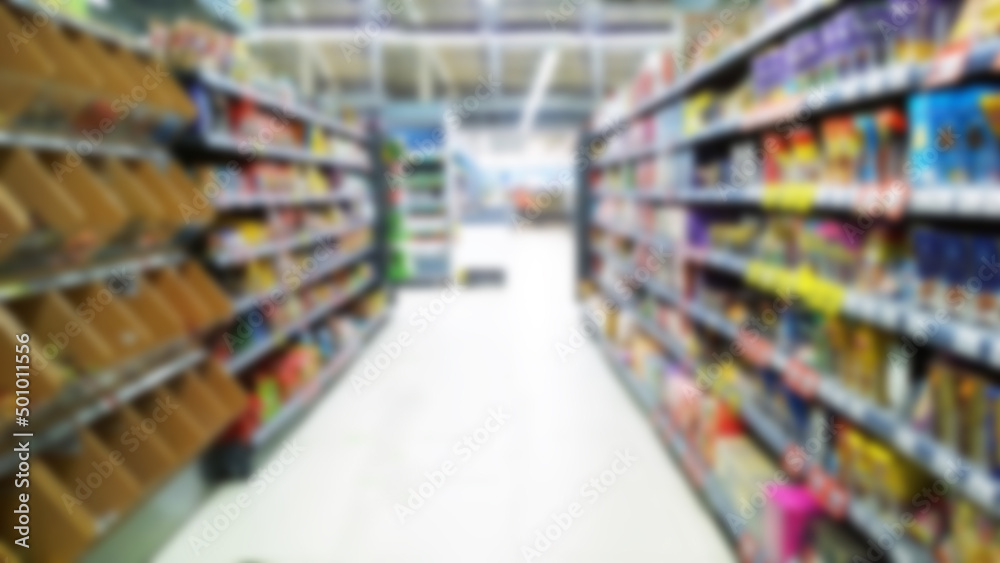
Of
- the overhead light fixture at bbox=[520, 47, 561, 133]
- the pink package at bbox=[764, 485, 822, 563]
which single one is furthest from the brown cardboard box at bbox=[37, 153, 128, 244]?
the overhead light fixture at bbox=[520, 47, 561, 133]

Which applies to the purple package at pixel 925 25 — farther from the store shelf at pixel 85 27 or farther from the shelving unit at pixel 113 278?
the store shelf at pixel 85 27

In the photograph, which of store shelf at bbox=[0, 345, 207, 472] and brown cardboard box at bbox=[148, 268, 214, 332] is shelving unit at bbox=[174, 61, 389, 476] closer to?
brown cardboard box at bbox=[148, 268, 214, 332]

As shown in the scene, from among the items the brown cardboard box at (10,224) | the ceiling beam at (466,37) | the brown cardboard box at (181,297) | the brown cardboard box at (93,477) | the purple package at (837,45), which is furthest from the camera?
the ceiling beam at (466,37)

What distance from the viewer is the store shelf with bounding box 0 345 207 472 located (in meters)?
1.99

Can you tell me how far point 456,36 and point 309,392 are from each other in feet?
24.7

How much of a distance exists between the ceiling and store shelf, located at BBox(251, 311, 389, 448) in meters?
5.29

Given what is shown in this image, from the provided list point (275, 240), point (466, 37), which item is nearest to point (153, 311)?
point (275, 240)

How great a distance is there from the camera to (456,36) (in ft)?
33.9

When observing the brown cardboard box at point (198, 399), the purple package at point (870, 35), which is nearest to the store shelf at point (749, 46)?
the purple package at point (870, 35)

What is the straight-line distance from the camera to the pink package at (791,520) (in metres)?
2.11

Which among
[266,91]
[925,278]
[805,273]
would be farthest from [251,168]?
[925,278]

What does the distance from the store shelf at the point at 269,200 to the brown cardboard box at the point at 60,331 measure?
3.63 feet

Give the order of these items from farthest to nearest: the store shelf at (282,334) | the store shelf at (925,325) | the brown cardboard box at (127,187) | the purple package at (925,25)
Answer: the store shelf at (282,334) < the brown cardboard box at (127,187) < the purple package at (925,25) < the store shelf at (925,325)

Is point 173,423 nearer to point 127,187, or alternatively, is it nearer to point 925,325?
point 127,187
